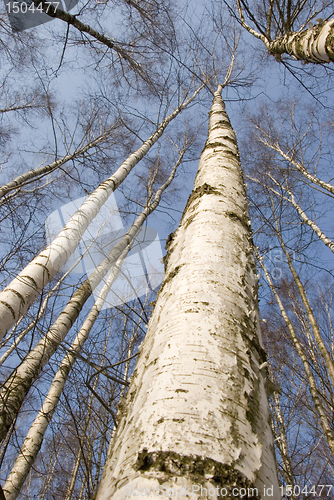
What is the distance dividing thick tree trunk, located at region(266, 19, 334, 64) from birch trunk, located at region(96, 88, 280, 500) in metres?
2.08

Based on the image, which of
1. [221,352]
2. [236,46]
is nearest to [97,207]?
[221,352]

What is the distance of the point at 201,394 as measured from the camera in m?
0.54

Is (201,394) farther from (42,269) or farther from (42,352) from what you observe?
(42,352)

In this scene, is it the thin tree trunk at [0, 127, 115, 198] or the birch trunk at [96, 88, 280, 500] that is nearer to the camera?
the birch trunk at [96, 88, 280, 500]

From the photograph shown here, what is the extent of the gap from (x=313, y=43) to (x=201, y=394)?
113 inches

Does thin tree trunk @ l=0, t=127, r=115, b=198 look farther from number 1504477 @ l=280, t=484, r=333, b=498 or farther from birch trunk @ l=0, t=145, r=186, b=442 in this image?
number 1504477 @ l=280, t=484, r=333, b=498

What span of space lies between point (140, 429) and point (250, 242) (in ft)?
2.76

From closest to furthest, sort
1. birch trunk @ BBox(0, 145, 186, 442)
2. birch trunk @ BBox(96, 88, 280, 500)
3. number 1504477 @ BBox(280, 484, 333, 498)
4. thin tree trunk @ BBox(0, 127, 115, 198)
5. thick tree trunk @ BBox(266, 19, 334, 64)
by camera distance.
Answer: birch trunk @ BBox(96, 88, 280, 500) < number 1504477 @ BBox(280, 484, 333, 498) < birch trunk @ BBox(0, 145, 186, 442) < thick tree trunk @ BBox(266, 19, 334, 64) < thin tree trunk @ BBox(0, 127, 115, 198)

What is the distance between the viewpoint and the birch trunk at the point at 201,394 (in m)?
0.45

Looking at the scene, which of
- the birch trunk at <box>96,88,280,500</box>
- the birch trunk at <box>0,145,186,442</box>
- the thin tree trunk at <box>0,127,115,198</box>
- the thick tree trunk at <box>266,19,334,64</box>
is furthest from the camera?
the thin tree trunk at <box>0,127,115,198</box>

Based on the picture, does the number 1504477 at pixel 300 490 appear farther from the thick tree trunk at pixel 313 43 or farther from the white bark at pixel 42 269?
the thick tree trunk at pixel 313 43

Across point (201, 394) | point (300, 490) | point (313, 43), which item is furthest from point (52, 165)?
point (300, 490)

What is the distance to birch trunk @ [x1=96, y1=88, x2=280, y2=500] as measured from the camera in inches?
17.7

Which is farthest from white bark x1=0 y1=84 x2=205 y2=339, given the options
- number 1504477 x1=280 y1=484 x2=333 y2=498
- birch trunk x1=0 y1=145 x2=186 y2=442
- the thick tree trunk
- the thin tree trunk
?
the thick tree trunk
